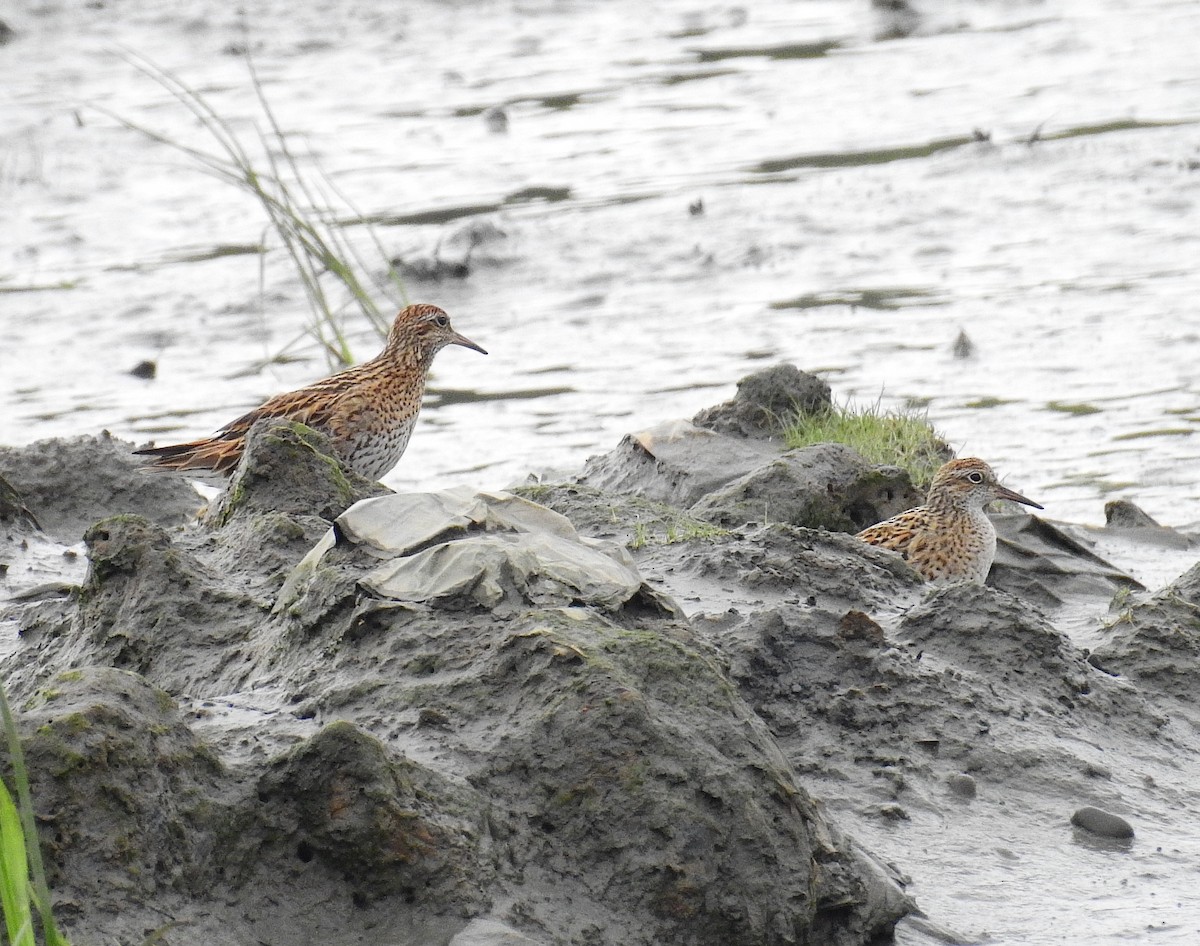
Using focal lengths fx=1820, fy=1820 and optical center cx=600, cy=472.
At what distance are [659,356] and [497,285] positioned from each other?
7.71 feet

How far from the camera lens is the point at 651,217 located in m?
14.9

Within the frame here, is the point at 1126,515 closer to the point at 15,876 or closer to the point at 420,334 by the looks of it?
the point at 420,334

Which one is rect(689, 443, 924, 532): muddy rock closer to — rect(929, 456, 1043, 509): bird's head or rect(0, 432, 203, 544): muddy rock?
rect(929, 456, 1043, 509): bird's head

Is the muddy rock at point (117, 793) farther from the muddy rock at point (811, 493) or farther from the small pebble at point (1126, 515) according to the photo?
the small pebble at point (1126, 515)

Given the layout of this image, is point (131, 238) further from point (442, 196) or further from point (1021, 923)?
point (1021, 923)

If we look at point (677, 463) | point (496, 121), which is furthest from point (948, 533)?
point (496, 121)

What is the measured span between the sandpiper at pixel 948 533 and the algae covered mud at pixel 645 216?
1738mm

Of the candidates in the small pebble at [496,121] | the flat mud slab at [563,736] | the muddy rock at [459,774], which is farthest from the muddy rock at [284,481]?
the small pebble at [496,121]

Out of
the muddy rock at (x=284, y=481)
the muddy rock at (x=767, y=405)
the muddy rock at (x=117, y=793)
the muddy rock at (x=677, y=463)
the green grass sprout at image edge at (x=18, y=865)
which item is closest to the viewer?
the green grass sprout at image edge at (x=18, y=865)

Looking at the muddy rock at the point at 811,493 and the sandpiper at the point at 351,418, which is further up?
the sandpiper at the point at 351,418

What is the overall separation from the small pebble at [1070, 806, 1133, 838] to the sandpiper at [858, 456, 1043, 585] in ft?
6.30

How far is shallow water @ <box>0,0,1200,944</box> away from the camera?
11156 millimetres

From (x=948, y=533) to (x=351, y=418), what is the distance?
2644 millimetres

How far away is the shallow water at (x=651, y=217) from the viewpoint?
36.6 feet
